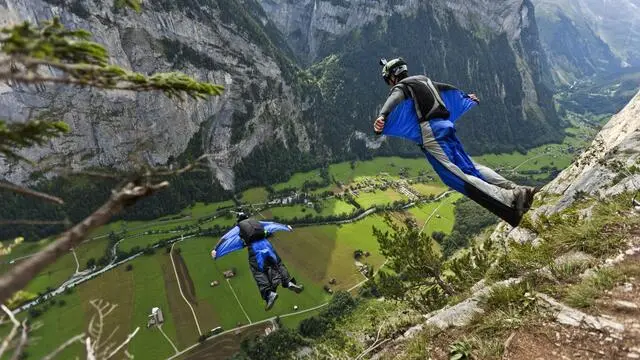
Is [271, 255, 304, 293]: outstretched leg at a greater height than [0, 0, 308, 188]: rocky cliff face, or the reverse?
[0, 0, 308, 188]: rocky cliff face

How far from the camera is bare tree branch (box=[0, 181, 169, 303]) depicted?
385 cm

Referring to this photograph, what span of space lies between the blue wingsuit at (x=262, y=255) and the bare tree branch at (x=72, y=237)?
37.5ft

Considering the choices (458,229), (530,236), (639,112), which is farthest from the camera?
(458,229)

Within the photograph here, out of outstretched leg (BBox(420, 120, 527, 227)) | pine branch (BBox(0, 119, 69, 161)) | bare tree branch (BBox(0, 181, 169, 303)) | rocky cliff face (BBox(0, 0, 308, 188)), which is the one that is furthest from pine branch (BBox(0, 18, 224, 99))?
rocky cliff face (BBox(0, 0, 308, 188))

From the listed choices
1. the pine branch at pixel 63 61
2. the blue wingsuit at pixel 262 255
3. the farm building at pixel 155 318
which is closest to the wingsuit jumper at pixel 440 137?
the pine branch at pixel 63 61

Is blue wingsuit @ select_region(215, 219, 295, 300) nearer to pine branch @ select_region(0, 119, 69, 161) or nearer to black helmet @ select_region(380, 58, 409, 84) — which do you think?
black helmet @ select_region(380, 58, 409, 84)

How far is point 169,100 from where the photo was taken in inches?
5581

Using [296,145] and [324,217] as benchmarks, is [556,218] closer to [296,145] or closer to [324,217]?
[324,217]

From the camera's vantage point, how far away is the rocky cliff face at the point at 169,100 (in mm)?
119094

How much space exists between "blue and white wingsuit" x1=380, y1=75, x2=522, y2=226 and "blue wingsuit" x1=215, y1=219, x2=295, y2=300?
785 centimetres

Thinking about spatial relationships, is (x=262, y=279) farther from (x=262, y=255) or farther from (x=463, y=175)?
(x=463, y=175)

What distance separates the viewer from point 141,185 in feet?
14.6

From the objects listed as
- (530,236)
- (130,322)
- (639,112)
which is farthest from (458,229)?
(530,236)

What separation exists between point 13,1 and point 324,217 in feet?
331
